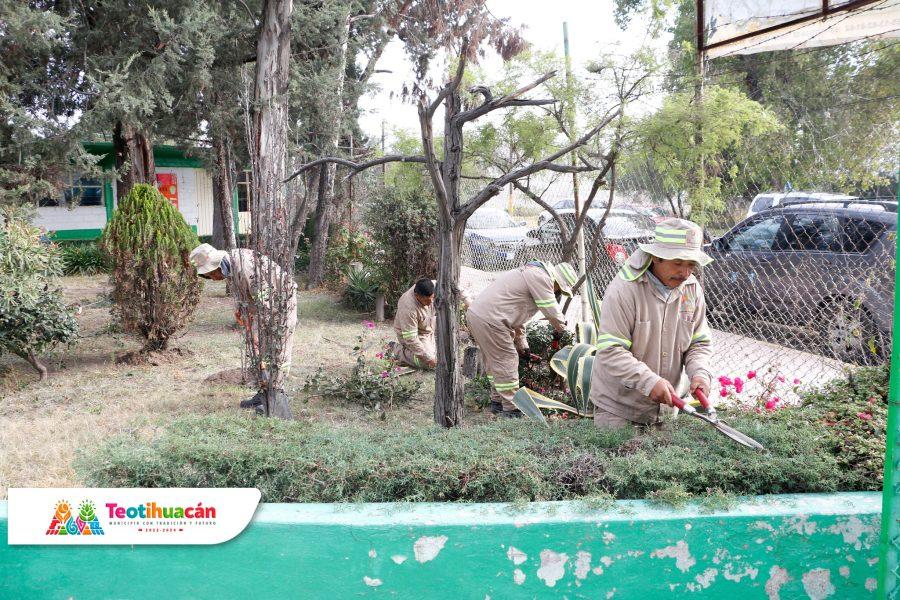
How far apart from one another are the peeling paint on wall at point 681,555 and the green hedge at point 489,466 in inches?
7.7

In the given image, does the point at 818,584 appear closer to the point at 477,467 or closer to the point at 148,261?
the point at 477,467

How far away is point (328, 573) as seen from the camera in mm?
2520

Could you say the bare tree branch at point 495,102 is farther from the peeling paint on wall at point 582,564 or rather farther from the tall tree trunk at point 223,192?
the tall tree trunk at point 223,192

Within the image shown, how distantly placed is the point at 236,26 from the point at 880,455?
1112 centimetres

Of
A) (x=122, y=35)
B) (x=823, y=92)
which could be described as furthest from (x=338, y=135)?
(x=823, y=92)

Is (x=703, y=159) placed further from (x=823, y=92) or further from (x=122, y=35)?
(x=122, y=35)

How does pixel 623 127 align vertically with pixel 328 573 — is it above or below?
above

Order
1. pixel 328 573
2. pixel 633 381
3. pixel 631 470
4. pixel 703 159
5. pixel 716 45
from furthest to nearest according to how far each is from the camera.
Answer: pixel 703 159
pixel 716 45
pixel 633 381
pixel 631 470
pixel 328 573

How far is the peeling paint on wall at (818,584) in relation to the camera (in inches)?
101

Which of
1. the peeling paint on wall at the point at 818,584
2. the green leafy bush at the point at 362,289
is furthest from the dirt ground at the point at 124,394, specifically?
the peeling paint on wall at the point at 818,584

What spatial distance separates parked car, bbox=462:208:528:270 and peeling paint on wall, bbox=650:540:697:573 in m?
9.44

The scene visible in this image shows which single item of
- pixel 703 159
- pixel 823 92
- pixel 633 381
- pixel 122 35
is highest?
pixel 122 35

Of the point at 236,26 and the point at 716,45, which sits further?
the point at 236,26

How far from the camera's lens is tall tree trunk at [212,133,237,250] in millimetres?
8909
